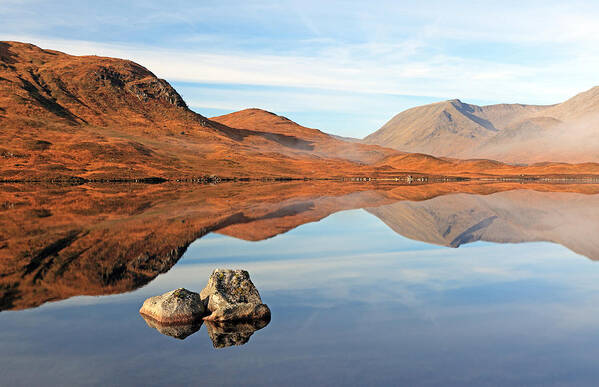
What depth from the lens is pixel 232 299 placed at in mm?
13898

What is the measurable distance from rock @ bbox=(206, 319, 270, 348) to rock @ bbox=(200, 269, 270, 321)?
8.6 inches

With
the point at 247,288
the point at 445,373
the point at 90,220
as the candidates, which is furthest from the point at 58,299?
the point at 90,220

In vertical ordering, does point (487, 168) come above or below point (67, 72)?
below

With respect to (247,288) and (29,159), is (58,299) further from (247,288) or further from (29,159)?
(29,159)

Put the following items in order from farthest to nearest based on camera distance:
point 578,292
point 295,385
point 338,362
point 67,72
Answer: point 67,72 < point 578,292 < point 338,362 < point 295,385

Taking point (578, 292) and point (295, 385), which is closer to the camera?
point (295, 385)

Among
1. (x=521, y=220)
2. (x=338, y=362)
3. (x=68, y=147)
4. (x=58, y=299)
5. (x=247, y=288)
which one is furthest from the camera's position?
(x=68, y=147)

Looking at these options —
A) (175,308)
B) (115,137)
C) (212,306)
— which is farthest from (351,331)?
(115,137)

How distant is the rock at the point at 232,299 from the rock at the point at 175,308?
37cm

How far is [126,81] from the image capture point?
18900cm

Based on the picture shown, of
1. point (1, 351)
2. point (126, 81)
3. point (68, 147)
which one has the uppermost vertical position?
point (126, 81)

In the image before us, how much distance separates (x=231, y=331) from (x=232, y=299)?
1282 millimetres

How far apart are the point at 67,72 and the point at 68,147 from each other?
69.9 m

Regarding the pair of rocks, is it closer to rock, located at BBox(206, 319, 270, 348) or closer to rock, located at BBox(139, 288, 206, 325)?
rock, located at BBox(139, 288, 206, 325)
